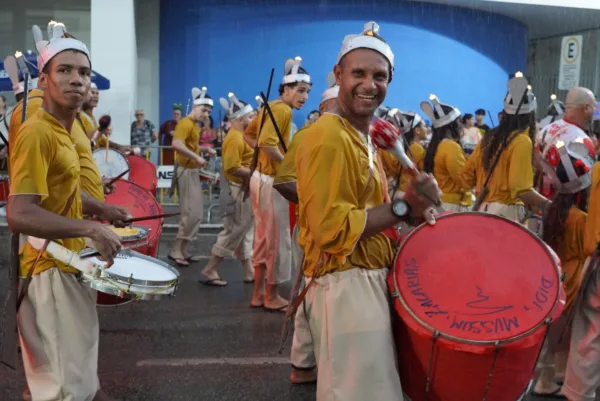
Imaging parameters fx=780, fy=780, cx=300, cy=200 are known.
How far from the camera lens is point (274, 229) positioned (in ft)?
23.5

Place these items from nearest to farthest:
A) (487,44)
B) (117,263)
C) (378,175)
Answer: (378,175) → (117,263) → (487,44)

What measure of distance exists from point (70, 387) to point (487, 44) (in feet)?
70.0

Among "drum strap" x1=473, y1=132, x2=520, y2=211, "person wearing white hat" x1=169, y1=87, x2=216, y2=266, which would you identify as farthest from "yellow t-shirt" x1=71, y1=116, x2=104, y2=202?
"person wearing white hat" x1=169, y1=87, x2=216, y2=266

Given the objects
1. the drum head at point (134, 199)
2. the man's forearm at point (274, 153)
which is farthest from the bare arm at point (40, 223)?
the man's forearm at point (274, 153)

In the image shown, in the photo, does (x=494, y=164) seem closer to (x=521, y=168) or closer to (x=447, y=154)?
(x=521, y=168)

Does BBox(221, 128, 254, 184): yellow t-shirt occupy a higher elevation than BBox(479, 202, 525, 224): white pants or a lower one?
higher

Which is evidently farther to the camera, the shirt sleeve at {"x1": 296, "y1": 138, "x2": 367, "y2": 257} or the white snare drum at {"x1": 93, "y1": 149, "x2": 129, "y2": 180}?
the white snare drum at {"x1": 93, "y1": 149, "x2": 129, "y2": 180}

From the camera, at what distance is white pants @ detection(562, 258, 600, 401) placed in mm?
4379

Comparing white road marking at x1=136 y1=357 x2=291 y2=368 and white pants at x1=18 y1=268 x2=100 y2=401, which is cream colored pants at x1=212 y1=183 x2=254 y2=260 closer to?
white road marking at x1=136 y1=357 x2=291 y2=368

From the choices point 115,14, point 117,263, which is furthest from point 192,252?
point 115,14

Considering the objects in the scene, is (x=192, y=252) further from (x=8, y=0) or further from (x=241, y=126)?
(x=8, y=0)

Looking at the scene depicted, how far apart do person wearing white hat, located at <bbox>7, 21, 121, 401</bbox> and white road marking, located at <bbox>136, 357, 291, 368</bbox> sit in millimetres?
2142

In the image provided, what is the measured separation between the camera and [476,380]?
296 centimetres

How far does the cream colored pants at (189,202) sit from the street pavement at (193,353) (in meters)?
1.51
